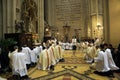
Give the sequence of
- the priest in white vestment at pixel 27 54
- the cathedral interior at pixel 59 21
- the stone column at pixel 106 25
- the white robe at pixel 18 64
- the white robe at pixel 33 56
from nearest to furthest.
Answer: the white robe at pixel 18 64, the priest in white vestment at pixel 27 54, the white robe at pixel 33 56, the cathedral interior at pixel 59 21, the stone column at pixel 106 25

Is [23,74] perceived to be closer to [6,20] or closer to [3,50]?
[3,50]

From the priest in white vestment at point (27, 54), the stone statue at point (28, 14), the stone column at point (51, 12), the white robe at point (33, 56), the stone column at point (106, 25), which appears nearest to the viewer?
the priest in white vestment at point (27, 54)

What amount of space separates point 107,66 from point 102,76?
512mm

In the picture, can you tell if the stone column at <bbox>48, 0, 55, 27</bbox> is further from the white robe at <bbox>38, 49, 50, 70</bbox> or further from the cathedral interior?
the white robe at <bbox>38, 49, 50, 70</bbox>

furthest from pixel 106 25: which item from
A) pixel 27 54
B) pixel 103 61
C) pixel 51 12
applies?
pixel 51 12

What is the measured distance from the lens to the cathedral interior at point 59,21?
37.8 feet

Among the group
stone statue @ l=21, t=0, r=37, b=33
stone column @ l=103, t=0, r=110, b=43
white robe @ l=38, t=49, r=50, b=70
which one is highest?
stone statue @ l=21, t=0, r=37, b=33

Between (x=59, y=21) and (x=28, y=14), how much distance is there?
1045 centimetres

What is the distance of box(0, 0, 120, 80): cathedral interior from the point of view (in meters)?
11.5

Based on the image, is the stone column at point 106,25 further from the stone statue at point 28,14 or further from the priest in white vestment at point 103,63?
the stone statue at point 28,14

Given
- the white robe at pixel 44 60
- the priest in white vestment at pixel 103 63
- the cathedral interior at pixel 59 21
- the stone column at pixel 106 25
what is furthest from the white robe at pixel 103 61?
the stone column at pixel 106 25

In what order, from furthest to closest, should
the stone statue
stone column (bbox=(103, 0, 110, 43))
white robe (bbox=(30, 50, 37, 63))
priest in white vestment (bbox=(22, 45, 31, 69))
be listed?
1. the stone statue
2. stone column (bbox=(103, 0, 110, 43))
3. white robe (bbox=(30, 50, 37, 63))
4. priest in white vestment (bbox=(22, 45, 31, 69))

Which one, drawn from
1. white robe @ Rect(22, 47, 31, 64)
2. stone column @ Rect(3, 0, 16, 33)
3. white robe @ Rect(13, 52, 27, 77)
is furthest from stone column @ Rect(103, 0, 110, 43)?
stone column @ Rect(3, 0, 16, 33)

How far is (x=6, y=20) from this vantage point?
14.2 metres
